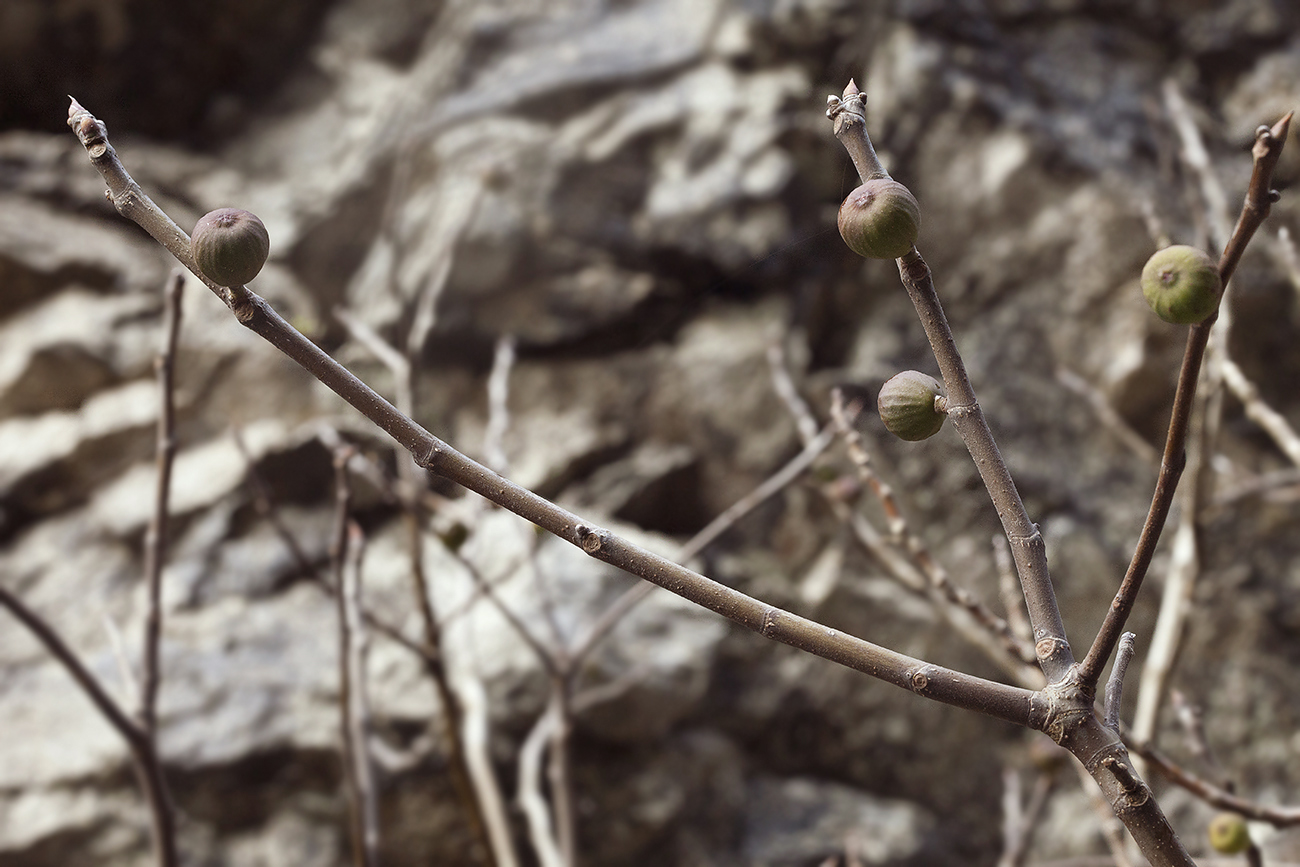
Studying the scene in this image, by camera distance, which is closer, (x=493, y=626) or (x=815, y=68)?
(x=493, y=626)

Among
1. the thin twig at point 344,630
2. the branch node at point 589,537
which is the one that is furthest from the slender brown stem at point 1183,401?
the thin twig at point 344,630

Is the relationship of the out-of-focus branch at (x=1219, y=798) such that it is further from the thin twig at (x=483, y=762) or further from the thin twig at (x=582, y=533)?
the thin twig at (x=483, y=762)

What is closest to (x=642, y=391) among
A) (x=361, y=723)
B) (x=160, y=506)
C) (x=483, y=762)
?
(x=483, y=762)

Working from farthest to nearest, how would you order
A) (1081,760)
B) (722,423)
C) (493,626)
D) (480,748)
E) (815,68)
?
(815,68), (722,423), (493,626), (480,748), (1081,760)

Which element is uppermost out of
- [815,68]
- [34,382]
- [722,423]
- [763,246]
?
[815,68]

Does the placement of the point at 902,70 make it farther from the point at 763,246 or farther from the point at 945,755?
the point at 945,755

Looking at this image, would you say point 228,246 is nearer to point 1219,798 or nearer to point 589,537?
point 589,537

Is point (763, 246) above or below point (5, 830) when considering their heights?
above

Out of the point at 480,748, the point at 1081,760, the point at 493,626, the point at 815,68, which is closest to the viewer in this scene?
the point at 1081,760

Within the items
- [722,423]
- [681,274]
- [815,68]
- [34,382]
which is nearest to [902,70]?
[815,68]
